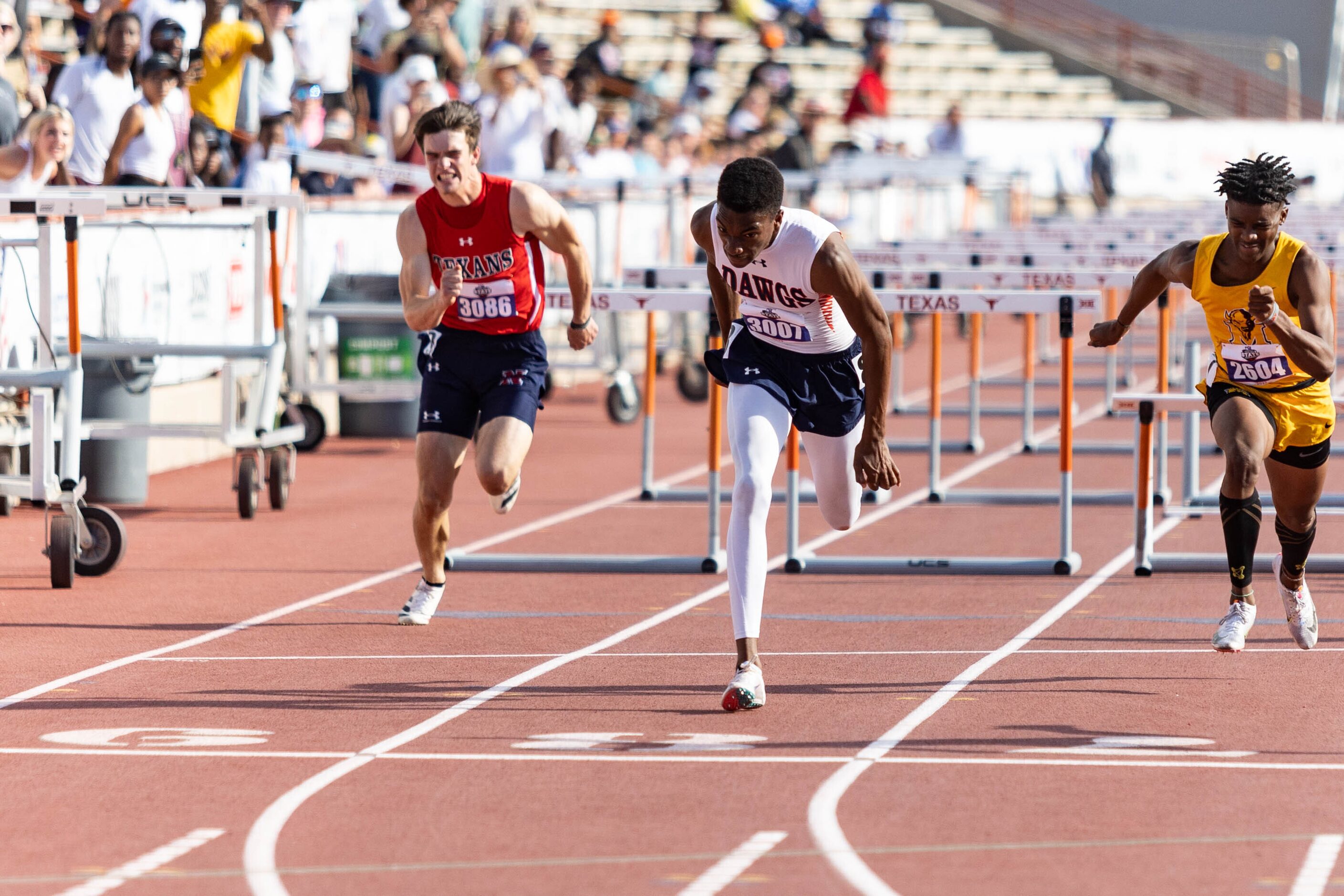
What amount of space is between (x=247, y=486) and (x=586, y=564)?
2.75m

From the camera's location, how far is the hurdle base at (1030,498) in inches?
517

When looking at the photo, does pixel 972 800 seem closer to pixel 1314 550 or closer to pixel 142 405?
pixel 1314 550

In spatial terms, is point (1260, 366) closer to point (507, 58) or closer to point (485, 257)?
point (485, 257)

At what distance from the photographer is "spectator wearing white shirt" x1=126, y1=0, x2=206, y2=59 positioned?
18078 millimetres

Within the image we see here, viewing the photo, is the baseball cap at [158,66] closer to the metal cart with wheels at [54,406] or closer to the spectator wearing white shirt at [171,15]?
the spectator wearing white shirt at [171,15]

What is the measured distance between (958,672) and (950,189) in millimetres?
24734

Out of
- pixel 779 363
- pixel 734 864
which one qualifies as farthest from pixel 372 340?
pixel 734 864

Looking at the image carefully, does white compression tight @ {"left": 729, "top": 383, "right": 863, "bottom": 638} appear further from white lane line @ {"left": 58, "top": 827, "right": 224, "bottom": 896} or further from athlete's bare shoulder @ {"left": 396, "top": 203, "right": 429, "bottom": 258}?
white lane line @ {"left": 58, "top": 827, "right": 224, "bottom": 896}

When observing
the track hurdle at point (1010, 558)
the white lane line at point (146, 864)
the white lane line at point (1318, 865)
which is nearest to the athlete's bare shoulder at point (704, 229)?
the white lane line at point (146, 864)

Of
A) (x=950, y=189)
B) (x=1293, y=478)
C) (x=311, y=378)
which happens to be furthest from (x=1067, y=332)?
(x=950, y=189)

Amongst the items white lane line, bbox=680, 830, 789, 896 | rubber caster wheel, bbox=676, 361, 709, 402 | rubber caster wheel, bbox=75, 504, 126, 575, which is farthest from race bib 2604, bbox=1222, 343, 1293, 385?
rubber caster wheel, bbox=676, 361, 709, 402

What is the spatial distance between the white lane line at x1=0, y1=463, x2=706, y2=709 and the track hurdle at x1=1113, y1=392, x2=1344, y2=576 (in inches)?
127

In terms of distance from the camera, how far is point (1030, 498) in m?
13.2

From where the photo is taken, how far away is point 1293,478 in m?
8.08
